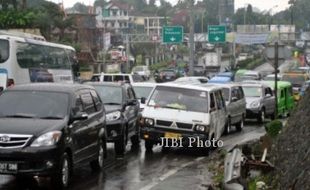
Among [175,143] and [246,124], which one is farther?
[246,124]

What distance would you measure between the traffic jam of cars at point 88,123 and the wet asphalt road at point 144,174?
303 millimetres

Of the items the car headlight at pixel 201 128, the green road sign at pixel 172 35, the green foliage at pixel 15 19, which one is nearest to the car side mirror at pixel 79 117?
the car headlight at pixel 201 128

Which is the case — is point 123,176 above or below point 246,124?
above

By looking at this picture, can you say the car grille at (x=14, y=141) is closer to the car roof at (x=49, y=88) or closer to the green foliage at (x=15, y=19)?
the car roof at (x=49, y=88)

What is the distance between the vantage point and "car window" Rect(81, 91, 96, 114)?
11766 mm

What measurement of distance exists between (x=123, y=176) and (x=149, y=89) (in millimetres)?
10797

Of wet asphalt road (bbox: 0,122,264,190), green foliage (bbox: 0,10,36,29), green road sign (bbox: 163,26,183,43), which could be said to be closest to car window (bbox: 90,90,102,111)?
wet asphalt road (bbox: 0,122,264,190)

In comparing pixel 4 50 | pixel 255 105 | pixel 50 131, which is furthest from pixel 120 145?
pixel 255 105

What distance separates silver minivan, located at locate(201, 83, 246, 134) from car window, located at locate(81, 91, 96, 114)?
1039 centimetres

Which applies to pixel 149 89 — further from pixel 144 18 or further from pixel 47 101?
pixel 144 18

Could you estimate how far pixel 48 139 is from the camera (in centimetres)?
977

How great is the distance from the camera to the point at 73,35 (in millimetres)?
69500

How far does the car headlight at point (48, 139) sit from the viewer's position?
31.7 ft

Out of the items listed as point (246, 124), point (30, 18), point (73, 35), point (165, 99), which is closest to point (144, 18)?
point (73, 35)
